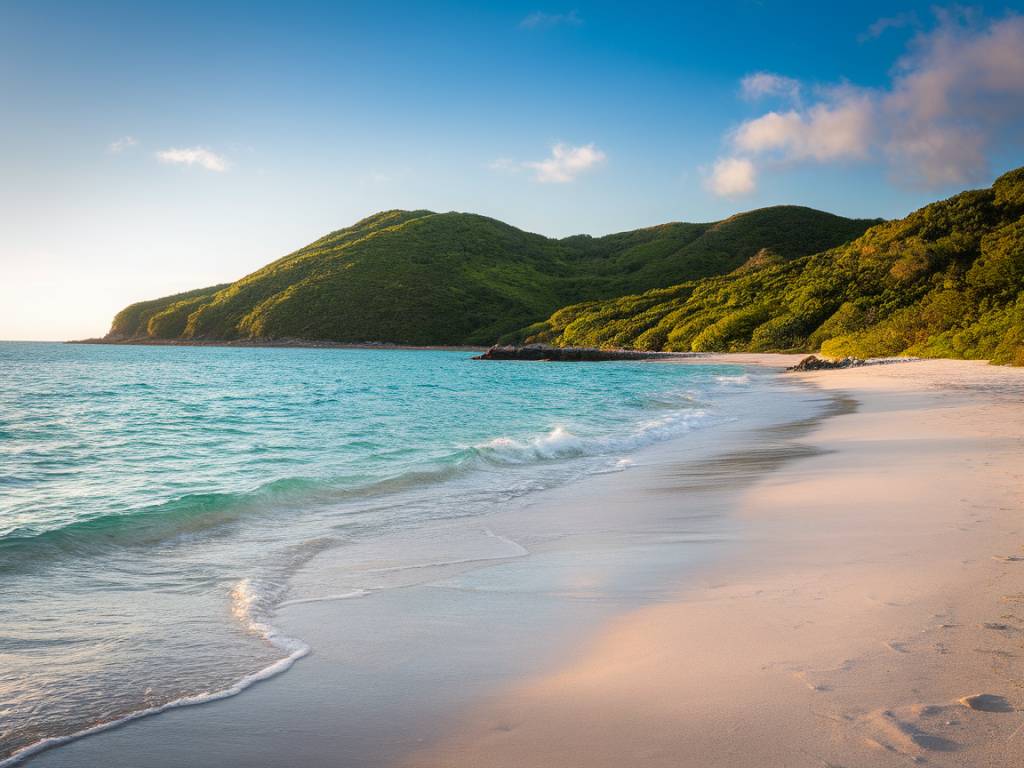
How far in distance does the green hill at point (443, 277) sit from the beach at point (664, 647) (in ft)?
412

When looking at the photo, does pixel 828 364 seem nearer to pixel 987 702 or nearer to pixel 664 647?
pixel 664 647

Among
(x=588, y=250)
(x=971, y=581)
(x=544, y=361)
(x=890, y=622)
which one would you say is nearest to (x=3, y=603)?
(x=890, y=622)

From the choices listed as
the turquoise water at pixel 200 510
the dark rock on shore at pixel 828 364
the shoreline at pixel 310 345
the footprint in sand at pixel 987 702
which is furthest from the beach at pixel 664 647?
the shoreline at pixel 310 345

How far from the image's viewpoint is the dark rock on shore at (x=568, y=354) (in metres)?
75.1

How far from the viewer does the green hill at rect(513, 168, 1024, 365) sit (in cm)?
4141

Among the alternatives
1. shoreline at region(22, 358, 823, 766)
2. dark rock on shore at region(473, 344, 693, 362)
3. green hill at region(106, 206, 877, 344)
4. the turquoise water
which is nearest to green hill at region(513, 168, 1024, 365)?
dark rock on shore at region(473, 344, 693, 362)

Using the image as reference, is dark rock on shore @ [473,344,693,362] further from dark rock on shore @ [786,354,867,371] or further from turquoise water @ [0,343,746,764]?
turquoise water @ [0,343,746,764]

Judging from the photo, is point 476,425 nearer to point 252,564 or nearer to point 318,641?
point 252,564

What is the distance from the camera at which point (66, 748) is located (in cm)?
273

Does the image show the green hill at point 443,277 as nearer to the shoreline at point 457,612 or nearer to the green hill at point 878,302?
the green hill at point 878,302

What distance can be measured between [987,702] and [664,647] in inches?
52.0

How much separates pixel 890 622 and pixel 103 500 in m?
8.45

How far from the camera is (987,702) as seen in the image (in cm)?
259

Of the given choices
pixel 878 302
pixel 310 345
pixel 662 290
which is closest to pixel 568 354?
pixel 662 290
